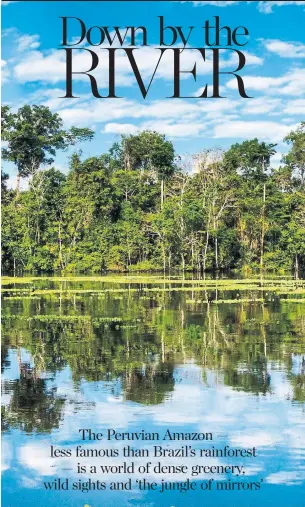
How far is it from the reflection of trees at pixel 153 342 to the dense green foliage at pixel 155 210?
15.5 meters

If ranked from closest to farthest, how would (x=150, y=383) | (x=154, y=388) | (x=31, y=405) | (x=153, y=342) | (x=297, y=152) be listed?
(x=31, y=405)
(x=154, y=388)
(x=150, y=383)
(x=153, y=342)
(x=297, y=152)

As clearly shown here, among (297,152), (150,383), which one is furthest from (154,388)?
(297,152)

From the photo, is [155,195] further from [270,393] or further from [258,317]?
[270,393]

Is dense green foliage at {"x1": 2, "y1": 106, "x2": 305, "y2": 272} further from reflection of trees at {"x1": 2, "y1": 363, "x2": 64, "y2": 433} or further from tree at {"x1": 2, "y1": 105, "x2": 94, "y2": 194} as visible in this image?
reflection of trees at {"x1": 2, "y1": 363, "x2": 64, "y2": 433}

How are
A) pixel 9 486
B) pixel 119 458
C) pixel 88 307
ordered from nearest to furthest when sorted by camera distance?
pixel 9 486 → pixel 119 458 → pixel 88 307

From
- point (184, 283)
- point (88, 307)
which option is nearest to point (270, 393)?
point (88, 307)

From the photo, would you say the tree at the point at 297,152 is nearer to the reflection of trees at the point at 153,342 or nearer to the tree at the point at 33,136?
the tree at the point at 33,136

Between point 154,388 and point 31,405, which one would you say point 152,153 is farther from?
point 31,405

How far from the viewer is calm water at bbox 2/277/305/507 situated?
634cm

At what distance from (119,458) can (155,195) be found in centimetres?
3094

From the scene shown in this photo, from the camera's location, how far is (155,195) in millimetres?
37281

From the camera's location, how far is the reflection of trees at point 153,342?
937cm

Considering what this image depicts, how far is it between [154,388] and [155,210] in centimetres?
2874

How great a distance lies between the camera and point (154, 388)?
8945mm
